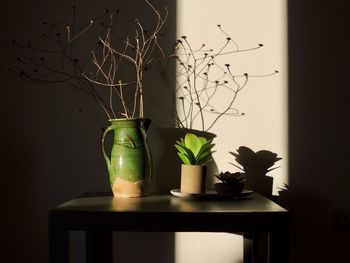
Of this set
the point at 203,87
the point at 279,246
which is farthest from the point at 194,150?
the point at 279,246

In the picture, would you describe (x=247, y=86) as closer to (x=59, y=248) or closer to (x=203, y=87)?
(x=203, y=87)

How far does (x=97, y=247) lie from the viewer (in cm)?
143

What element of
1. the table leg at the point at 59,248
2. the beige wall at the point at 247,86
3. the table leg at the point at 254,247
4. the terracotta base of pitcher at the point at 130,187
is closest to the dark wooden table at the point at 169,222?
the table leg at the point at 59,248

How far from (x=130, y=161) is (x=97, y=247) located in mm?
343

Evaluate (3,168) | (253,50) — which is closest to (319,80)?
(253,50)

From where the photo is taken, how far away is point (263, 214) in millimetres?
1084

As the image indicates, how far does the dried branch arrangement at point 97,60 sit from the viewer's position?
1.57 m

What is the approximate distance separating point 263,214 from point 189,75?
2.18 feet

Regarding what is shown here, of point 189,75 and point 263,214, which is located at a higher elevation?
point 189,75

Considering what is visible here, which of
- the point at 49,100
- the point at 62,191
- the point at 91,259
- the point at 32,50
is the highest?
the point at 32,50

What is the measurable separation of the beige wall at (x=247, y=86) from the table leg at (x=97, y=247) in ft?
0.86

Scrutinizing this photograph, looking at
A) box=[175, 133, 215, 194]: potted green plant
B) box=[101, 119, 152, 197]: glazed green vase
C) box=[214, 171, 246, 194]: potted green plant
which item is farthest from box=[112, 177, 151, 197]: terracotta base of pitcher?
box=[214, 171, 246, 194]: potted green plant

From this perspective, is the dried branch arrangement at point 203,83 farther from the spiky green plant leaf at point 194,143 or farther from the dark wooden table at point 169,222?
the dark wooden table at point 169,222

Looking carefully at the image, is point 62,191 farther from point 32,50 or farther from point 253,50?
point 253,50
